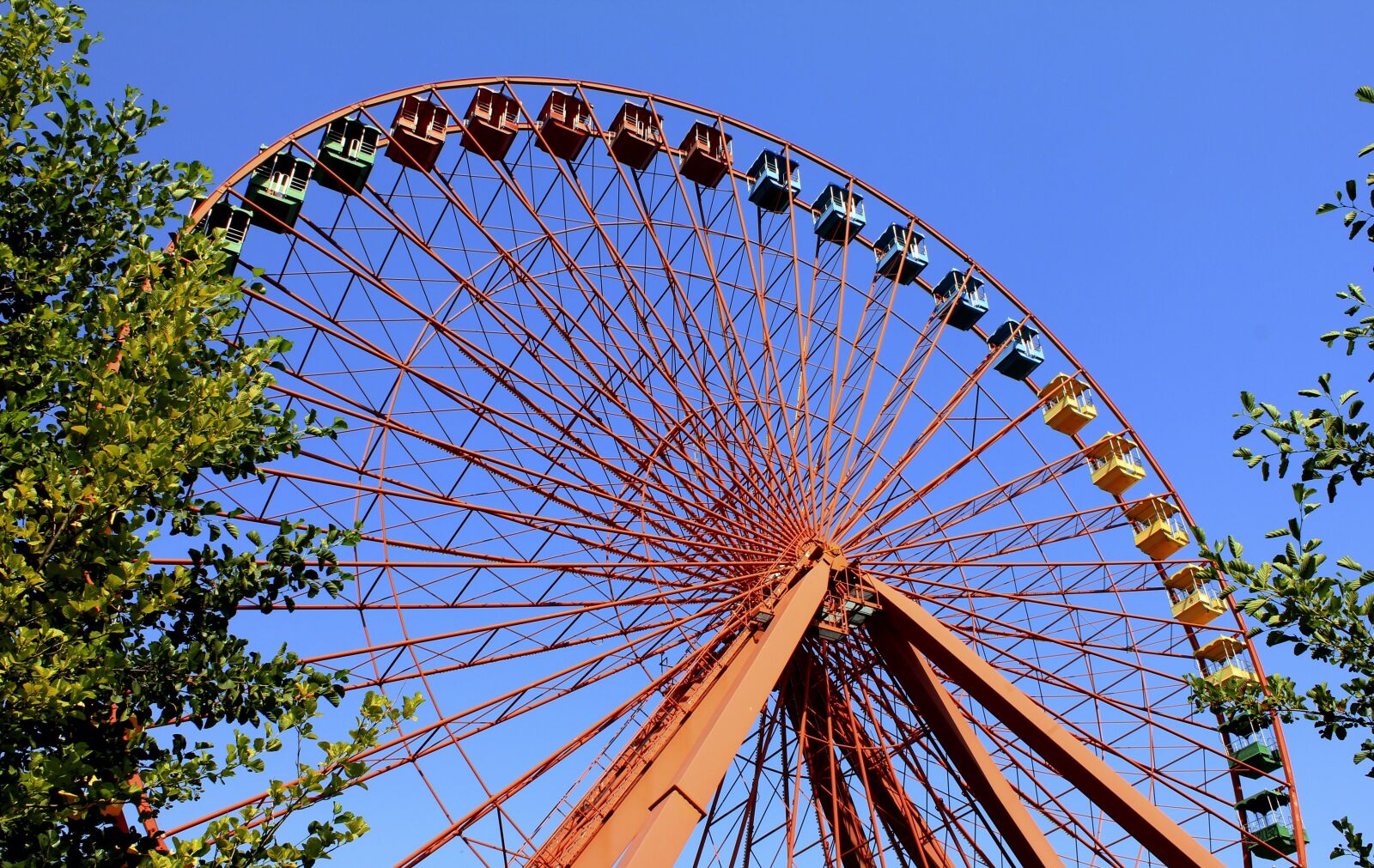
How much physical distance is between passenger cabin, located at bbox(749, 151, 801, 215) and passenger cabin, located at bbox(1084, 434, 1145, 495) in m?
7.40

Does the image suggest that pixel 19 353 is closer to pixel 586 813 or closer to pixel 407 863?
pixel 407 863

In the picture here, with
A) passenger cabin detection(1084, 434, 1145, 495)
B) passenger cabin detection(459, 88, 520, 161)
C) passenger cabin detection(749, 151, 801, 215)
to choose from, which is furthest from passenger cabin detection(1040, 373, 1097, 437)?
passenger cabin detection(459, 88, 520, 161)

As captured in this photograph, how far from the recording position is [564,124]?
22422 mm

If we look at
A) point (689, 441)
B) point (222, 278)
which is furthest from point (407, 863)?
point (222, 278)

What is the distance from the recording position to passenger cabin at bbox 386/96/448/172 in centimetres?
2056

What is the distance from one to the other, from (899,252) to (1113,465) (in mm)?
5751

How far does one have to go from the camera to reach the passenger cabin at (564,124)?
22.4 m

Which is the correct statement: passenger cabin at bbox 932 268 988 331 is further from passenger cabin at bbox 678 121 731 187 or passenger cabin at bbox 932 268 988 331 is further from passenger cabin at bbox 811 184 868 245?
passenger cabin at bbox 678 121 731 187

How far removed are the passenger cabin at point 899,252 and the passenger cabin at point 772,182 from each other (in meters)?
2.19

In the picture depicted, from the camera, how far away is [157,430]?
7.94 meters

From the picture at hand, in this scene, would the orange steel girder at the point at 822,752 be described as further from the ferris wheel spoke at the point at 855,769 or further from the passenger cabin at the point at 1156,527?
the passenger cabin at the point at 1156,527

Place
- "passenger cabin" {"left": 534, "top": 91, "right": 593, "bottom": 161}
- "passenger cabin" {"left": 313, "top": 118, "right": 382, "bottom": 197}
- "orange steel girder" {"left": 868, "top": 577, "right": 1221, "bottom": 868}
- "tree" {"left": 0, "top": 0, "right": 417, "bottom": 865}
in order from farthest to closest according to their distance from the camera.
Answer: "passenger cabin" {"left": 534, "top": 91, "right": 593, "bottom": 161} → "passenger cabin" {"left": 313, "top": 118, "right": 382, "bottom": 197} → "orange steel girder" {"left": 868, "top": 577, "right": 1221, "bottom": 868} → "tree" {"left": 0, "top": 0, "right": 417, "bottom": 865}

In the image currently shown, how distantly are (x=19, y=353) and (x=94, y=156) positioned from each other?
66.3 inches

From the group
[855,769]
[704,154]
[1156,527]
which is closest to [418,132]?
[704,154]
